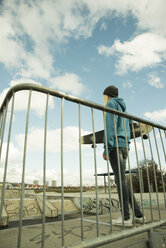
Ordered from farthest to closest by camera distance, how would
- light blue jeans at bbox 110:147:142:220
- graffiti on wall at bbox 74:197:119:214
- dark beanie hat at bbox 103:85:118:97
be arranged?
graffiti on wall at bbox 74:197:119:214, dark beanie hat at bbox 103:85:118:97, light blue jeans at bbox 110:147:142:220

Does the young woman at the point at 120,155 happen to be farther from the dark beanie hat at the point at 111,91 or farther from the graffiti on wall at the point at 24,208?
the graffiti on wall at the point at 24,208

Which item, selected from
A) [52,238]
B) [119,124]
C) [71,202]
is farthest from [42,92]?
[71,202]

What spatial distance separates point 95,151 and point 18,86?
0.92 meters

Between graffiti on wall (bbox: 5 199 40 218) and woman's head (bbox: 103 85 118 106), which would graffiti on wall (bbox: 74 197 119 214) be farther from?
woman's head (bbox: 103 85 118 106)

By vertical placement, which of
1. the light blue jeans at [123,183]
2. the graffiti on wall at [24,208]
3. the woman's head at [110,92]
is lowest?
the graffiti on wall at [24,208]

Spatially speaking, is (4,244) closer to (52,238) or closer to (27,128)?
(52,238)

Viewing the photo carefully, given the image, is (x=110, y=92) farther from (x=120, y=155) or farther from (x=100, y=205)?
(x=100, y=205)

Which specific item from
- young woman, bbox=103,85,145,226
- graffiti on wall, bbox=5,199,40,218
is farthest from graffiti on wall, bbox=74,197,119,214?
young woman, bbox=103,85,145,226

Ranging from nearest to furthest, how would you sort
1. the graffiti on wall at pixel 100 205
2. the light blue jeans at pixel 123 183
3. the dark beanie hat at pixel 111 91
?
1. the light blue jeans at pixel 123 183
2. the dark beanie hat at pixel 111 91
3. the graffiti on wall at pixel 100 205

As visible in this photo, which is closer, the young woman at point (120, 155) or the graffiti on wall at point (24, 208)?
the young woman at point (120, 155)

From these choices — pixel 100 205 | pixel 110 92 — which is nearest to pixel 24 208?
pixel 100 205

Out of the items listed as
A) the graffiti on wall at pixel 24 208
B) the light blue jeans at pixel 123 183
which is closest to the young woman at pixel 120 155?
the light blue jeans at pixel 123 183

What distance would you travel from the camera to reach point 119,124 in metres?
2.42

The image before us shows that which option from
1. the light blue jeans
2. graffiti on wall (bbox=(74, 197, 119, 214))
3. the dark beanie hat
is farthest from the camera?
graffiti on wall (bbox=(74, 197, 119, 214))
